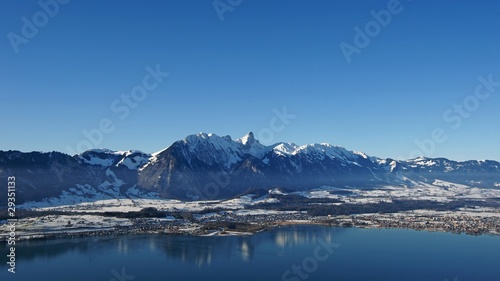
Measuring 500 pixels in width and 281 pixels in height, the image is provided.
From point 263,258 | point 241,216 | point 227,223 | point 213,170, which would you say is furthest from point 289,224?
point 213,170

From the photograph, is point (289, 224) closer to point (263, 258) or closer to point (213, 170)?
point (263, 258)

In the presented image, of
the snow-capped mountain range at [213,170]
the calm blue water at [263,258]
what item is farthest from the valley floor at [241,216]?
the snow-capped mountain range at [213,170]

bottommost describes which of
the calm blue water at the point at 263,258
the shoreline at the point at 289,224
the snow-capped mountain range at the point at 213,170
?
the calm blue water at the point at 263,258

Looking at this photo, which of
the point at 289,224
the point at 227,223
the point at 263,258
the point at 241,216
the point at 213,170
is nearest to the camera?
the point at 263,258

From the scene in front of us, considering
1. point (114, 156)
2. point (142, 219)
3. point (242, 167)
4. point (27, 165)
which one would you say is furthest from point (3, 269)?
point (242, 167)

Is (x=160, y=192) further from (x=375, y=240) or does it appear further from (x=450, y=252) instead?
(x=450, y=252)

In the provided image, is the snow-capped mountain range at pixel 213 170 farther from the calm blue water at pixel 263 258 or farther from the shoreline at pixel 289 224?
the calm blue water at pixel 263 258

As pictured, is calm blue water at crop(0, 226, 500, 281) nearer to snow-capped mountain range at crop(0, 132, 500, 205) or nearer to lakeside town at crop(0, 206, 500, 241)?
lakeside town at crop(0, 206, 500, 241)

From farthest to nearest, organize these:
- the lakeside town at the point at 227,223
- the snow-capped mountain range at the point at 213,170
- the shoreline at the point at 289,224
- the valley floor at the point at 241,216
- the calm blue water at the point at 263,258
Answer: the snow-capped mountain range at the point at 213,170 < the valley floor at the point at 241,216 < the lakeside town at the point at 227,223 < the shoreline at the point at 289,224 < the calm blue water at the point at 263,258
